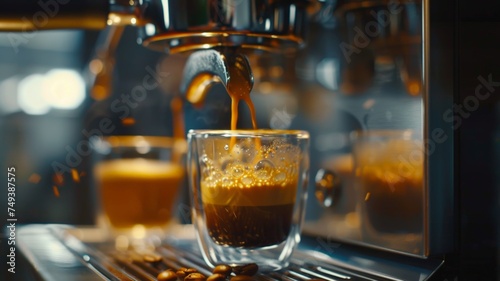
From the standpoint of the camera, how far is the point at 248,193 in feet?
1.92

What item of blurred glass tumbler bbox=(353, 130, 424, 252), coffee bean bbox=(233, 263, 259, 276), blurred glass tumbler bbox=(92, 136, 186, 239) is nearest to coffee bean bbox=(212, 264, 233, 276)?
coffee bean bbox=(233, 263, 259, 276)

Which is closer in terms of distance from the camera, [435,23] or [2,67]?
[435,23]

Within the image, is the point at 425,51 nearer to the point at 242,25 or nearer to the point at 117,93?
the point at 242,25

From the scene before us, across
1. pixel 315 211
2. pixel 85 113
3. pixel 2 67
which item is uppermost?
pixel 2 67

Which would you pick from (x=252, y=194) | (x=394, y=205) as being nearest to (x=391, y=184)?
(x=394, y=205)

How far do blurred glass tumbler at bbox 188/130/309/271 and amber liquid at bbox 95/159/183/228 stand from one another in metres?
0.43

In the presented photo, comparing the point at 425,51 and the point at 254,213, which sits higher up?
the point at 425,51

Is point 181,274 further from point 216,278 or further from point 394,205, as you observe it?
point 394,205

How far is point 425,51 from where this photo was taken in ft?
1.74

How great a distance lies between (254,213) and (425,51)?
8.2 inches

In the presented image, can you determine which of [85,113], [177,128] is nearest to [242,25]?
[177,128]

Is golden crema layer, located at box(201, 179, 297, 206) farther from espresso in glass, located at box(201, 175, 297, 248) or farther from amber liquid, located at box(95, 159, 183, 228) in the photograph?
amber liquid, located at box(95, 159, 183, 228)

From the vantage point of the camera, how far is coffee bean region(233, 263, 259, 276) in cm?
56

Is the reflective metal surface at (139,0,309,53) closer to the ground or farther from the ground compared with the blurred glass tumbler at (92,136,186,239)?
farther from the ground
